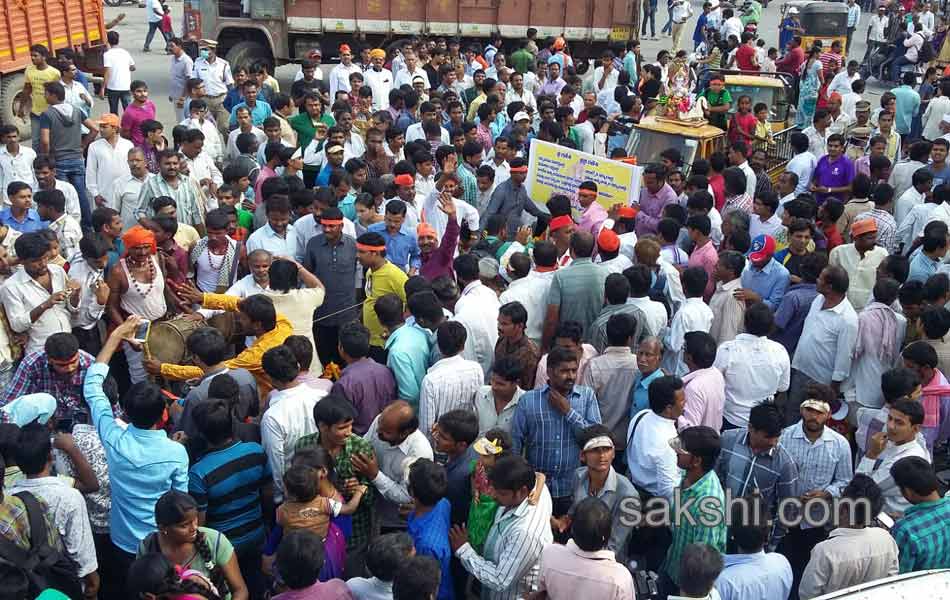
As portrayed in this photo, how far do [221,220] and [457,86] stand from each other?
25.8ft

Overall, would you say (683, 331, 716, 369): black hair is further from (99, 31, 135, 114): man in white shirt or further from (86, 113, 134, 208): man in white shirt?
(99, 31, 135, 114): man in white shirt

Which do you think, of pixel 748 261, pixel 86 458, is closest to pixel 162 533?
pixel 86 458

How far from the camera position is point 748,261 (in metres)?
7.43

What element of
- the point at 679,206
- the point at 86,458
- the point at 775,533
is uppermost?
the point at 679,206

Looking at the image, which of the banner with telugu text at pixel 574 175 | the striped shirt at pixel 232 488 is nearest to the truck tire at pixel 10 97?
the banner with telugu text at pixel 574 175

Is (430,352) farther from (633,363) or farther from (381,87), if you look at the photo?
(381,87)

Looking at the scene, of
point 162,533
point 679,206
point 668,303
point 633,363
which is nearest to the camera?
point 162,533

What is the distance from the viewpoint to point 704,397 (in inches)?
220

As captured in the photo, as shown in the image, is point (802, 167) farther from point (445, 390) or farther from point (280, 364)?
point (280, 364)

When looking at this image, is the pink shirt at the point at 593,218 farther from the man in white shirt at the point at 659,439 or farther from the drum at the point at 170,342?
the drum at the point at 170,342

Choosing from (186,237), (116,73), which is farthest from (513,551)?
(116,73)

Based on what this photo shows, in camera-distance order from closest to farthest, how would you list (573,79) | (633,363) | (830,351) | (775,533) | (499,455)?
1. (499,455)
2. (775,533)
3. (633,363)
4. (830,351)
5. (573,79)

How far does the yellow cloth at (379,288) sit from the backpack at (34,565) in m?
2.79

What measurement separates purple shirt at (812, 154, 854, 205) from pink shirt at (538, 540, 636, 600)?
6.84m
